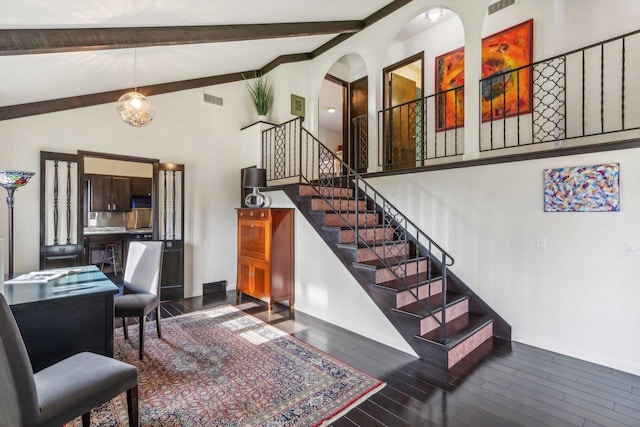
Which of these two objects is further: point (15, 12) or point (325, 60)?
point (325, 60)

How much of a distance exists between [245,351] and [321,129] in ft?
25.0

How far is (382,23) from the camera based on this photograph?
4703mm

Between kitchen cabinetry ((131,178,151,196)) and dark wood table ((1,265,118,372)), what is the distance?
5613mm

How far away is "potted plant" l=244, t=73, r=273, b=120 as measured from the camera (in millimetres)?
5566

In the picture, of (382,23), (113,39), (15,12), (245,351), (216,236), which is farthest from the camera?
(216,236)

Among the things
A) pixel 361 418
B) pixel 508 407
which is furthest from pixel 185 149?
pixel 508 407

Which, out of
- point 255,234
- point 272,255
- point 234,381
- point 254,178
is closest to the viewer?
point 234,381

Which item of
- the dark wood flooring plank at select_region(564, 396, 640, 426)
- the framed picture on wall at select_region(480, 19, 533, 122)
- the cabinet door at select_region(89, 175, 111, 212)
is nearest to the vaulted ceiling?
the framed picture on wall at select_region(480, 19, 533, 122)

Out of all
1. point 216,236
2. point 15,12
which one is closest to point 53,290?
point 15,12

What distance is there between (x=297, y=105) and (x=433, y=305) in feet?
13.6

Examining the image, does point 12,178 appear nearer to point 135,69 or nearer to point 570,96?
point 135,69

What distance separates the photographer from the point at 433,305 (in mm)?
3318

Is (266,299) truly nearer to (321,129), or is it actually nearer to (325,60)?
(325,60)

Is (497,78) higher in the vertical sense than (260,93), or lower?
lower
